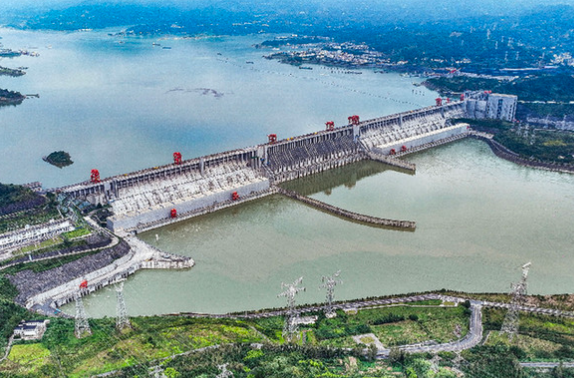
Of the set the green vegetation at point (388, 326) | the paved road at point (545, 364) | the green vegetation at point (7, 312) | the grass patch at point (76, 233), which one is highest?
the grass patch at point (76, 233)

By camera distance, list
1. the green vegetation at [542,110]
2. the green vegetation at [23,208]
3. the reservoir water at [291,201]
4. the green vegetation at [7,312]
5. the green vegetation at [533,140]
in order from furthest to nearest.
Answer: the green vegetation at [542,110], the green vegetation at [533,140], the green vegetation at [23,208], the reservoir water at [291,201], the green vegetation at [7,312]

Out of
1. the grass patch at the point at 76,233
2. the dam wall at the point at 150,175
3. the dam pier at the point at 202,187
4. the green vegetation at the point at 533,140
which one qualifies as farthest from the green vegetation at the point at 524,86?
the grass patch at the point at 76,233

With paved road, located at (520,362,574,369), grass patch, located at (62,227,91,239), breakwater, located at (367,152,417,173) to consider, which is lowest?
paved road, located at (520,362,574,369)

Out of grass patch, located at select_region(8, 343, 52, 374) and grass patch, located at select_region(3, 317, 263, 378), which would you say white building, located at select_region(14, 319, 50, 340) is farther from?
grass patch, located at select_region(8, 343, 52, 374)

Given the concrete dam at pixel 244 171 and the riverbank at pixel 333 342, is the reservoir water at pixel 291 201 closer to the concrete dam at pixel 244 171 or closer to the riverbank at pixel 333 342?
the concrete dam at pixel 244 171

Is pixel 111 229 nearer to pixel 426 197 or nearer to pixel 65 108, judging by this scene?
pixel 426 197

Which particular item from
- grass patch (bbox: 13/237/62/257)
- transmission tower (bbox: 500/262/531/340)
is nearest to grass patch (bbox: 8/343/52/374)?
grass patch (bbox: 13/237/62/257)

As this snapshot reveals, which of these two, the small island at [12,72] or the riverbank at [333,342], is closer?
the riverbank at [333,342]

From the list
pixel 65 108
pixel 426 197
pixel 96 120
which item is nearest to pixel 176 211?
pixel 426 197
